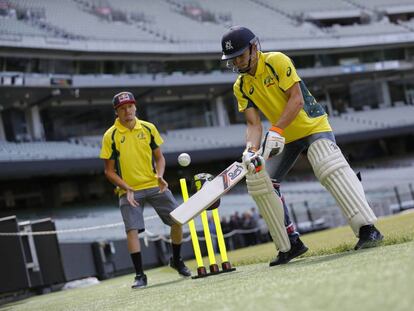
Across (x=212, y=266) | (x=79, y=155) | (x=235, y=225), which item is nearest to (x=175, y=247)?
(x=212, y=266)

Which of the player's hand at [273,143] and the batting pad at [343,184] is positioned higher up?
the player's hand at [273,143]

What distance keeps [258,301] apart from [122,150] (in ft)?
15.5

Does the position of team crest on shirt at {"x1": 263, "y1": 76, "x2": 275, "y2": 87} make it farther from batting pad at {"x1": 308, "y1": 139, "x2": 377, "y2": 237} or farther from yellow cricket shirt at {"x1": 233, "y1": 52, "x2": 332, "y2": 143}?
batting pad at {"x1": 308, "y1": 139, "x2": 377, "y2": 237}

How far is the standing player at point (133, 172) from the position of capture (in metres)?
7.55

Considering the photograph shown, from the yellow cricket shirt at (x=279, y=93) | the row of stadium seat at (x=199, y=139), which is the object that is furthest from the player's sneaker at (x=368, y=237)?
the row of stadium seat at (x=199, y=139)

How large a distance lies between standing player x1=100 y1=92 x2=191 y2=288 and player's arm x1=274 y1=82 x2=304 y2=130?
243cm

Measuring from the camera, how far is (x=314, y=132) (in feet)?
18.9

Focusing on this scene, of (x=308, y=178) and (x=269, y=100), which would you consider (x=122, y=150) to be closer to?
(x=269, y=100)

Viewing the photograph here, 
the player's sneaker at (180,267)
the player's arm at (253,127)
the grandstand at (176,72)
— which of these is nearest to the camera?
the player's arm at (253,127)

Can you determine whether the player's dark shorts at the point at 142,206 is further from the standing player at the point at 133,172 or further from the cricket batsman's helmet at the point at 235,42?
the cricket batsman's helmet at the point at 235,42

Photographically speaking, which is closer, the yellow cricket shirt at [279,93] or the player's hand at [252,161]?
the player's hand at [252,161]

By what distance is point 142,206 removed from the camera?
7711mm

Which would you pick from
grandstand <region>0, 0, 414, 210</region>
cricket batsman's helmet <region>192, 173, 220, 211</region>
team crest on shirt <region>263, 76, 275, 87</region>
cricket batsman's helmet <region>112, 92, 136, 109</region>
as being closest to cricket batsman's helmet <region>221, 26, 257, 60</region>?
team crest on shirt <region>263, 76, 275, 87</region>

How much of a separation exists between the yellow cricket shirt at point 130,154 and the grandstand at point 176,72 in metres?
20.3
